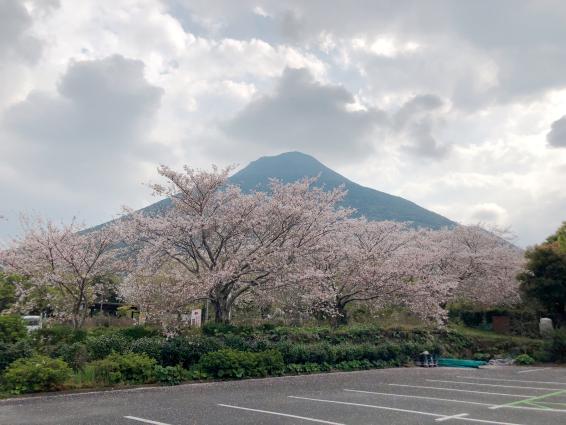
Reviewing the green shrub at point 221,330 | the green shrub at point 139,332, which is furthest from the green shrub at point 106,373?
the green shrub at point 221,330

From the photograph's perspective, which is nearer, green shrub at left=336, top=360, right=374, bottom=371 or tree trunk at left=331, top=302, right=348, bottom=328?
green shrub at left=336, top=360, right=374, bottom=371

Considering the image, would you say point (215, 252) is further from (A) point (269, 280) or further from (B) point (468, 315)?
(B) point (468, 315)

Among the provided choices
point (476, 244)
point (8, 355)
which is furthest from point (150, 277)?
point (476, 244)

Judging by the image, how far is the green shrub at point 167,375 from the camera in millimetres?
10102

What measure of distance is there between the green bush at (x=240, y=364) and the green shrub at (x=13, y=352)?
3674 mm

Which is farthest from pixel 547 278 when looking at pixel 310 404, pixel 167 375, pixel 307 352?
pixel 167 375

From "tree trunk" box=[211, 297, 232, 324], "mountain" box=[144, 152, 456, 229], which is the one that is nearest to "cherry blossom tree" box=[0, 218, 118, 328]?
"tree trunk" box=[211, 297, 232, 324]

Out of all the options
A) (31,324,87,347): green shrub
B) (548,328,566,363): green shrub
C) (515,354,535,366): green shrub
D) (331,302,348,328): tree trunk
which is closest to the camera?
(31,324,87,347): green shrub

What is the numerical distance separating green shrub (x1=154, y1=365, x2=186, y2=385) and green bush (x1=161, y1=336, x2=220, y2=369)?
0.49 meters

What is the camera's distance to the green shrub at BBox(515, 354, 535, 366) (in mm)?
17759

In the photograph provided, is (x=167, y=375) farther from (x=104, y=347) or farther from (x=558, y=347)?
(x=558, y=347)

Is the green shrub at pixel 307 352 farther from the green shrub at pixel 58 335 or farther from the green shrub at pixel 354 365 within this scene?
the green shrub at pixel 58 335

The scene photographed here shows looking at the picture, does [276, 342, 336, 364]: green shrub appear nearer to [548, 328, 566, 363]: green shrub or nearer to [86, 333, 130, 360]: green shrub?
[86, 333, 130, 360]: green shrub

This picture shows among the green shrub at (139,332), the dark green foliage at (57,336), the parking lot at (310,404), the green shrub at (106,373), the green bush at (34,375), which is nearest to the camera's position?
the parking lot at (310,404)
